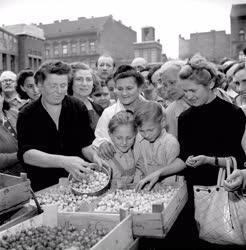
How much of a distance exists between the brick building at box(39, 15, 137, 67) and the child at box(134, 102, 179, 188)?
4696 cm

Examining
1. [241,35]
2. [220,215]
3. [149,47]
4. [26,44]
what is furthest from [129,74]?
[149,47]

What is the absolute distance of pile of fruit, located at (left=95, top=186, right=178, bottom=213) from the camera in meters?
3.04

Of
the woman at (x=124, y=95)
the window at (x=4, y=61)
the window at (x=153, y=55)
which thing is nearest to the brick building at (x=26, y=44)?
the window at (x=4, y=61)

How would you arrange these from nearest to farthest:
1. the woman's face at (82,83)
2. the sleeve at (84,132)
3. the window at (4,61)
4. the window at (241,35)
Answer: the sleeve at (84,132) < the woman's face at (82,83) < the window at (4,61) < the window at (241,35)

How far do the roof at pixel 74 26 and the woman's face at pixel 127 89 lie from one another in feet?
162

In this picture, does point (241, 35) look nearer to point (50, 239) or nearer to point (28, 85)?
point (28, 85)

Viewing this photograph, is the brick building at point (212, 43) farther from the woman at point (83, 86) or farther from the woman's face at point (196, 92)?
the woman's face at point (196, 92)

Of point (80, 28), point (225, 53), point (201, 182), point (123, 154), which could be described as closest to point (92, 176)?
point (123, 154)

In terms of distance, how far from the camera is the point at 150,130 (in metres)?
3.67

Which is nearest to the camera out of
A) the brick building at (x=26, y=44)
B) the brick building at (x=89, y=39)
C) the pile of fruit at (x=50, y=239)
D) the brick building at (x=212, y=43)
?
the pile of fruit at (x=50, y=239)

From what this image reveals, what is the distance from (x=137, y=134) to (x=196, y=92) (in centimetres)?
76

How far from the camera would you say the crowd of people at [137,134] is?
135 inches

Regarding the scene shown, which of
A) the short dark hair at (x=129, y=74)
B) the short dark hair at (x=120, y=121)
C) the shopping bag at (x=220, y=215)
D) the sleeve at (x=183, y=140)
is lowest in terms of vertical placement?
the shopping bag at (x=220, y=215)

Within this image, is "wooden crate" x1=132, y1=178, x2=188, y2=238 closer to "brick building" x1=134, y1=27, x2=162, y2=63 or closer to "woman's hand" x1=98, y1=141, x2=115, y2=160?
"woman's hand" x1=98, y1=141, x2=115, y2=160
